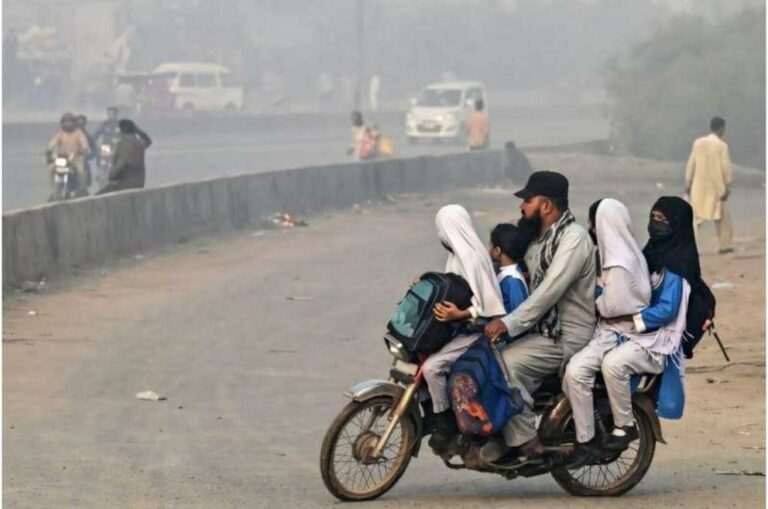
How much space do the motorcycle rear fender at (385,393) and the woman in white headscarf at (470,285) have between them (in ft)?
0.33

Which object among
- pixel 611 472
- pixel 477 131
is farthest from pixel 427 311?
pixel 477 131

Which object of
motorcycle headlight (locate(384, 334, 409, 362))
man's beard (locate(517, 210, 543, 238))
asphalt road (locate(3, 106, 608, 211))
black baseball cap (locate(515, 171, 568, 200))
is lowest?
asphalt road (locate(3, 106, 608, 211))

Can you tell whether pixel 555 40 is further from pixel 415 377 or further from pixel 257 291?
pixel 415 377

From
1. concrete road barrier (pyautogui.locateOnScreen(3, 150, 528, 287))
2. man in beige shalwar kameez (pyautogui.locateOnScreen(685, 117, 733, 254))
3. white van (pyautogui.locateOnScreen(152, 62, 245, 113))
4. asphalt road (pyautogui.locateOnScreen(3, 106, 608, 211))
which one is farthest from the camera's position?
white van (pyautogui.locateOnScreen(152, 62, 245, 113))

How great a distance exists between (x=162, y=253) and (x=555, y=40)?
86.1 m

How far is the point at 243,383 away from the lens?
12.8 m

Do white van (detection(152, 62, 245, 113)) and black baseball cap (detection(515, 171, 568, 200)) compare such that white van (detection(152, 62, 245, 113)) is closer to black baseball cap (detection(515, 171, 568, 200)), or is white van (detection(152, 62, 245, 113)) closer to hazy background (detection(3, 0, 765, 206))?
hazy background (detection(3, 0, 765, 206))

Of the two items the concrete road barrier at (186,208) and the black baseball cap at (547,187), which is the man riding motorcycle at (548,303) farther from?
the concrete road barrier at (186,208)

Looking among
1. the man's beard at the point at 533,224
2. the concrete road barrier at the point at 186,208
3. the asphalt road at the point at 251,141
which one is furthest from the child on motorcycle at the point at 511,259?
the asphalt road at the point at 251,141

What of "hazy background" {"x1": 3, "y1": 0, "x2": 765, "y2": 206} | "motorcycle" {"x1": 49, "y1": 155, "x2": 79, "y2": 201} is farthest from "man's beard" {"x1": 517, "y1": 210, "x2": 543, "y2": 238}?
"hazy background" {"x1": 3, "y1": 0, "x2": 765, "y2": 206}

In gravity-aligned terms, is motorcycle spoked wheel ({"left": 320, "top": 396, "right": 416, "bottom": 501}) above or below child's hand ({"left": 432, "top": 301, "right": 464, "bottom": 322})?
below

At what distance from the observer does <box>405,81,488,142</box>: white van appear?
2302 inches

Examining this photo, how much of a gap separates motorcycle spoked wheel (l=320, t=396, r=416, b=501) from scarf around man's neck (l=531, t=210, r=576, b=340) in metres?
0.76

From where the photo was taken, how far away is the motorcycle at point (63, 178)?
26.9 metres
